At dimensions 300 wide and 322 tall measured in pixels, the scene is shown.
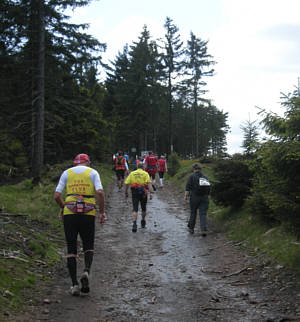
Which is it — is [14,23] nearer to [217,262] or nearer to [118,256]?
[118,256]

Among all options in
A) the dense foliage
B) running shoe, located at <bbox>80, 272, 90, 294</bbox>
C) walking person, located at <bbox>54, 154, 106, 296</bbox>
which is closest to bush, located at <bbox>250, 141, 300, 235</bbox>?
the dense foliage

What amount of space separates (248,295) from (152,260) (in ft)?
9.45

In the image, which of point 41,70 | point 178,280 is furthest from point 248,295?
point 41,70

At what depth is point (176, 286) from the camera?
22.1ft

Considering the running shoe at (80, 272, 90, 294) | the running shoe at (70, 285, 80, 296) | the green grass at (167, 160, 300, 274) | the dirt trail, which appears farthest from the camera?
the green grass at (167, 160, 300, 274)

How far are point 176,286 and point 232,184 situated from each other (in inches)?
237

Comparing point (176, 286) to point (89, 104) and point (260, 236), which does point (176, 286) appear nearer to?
point (260, 236)

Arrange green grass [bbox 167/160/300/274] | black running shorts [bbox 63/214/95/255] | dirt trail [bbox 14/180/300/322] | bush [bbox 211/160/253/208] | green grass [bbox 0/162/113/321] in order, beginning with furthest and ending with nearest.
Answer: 1. bush [bbox 211/160/253/208]
2. green grass [bbox 167/160/300/274]
3. black running shorts [bbox 63/214/95/255]
4. green grass [bbox 0/162/113/321]
5. dirt trail [bbox 14/180/300/322]

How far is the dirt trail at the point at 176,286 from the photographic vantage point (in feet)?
17.8

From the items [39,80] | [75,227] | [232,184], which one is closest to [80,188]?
[75,227]

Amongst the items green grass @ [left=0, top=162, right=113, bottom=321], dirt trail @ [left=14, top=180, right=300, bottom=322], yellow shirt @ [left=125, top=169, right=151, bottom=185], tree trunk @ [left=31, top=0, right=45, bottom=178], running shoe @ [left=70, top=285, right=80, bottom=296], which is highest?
tree trunk @ [left=31, top=0, right=45, bottom=178]

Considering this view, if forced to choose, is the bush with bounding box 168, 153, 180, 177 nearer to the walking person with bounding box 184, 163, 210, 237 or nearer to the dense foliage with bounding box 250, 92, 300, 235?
the walking person with bounding box 184, 163, 210, 237

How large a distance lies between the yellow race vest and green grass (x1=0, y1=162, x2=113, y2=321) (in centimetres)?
134

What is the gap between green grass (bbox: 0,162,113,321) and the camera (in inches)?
232
